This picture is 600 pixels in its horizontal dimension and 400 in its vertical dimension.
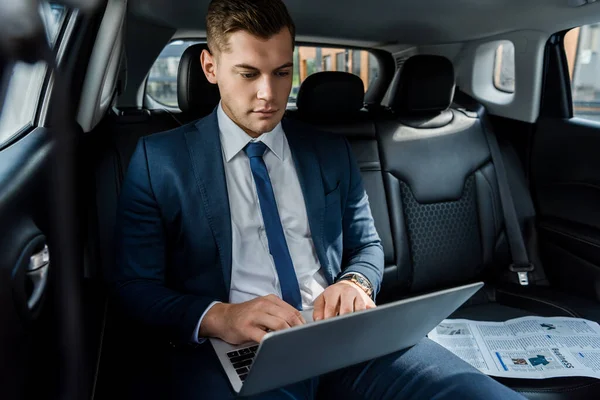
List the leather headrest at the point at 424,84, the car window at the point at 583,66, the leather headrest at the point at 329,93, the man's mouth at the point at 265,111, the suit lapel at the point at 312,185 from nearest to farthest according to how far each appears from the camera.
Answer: the man's mouth at the point at 265,111
the suit lapel at the point at 312,185
the leather headrest at the point at 329,93
the leather headrest at the point at 424,84
the car window at the point at 583,66

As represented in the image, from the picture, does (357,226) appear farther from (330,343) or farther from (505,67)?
(505,67)

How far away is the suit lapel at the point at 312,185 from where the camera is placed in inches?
53.0

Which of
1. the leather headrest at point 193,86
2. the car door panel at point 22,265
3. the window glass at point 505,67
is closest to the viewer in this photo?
the car door panel at point 22,265

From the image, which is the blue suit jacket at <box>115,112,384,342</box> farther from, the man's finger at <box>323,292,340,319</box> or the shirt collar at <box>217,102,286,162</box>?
the man's finger at <box>323,292,340,319</box>

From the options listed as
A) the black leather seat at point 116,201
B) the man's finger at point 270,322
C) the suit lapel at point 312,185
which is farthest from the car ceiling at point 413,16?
the man's finger at point 270,322

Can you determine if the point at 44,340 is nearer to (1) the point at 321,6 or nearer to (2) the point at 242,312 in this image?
(2) the point at 242,312

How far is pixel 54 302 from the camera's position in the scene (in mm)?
967

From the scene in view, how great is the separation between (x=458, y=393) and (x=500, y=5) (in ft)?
4.95

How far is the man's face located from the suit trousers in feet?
1.80

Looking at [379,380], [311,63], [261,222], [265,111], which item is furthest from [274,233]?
[311,63]

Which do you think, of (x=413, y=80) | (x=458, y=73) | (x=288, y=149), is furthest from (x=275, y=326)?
(x=458, y=73)

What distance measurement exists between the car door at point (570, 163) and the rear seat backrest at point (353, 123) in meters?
0.69

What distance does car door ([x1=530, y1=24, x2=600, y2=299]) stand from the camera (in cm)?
195

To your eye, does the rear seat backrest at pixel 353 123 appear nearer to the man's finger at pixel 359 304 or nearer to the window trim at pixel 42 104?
the man's finger at pixel 359 304
